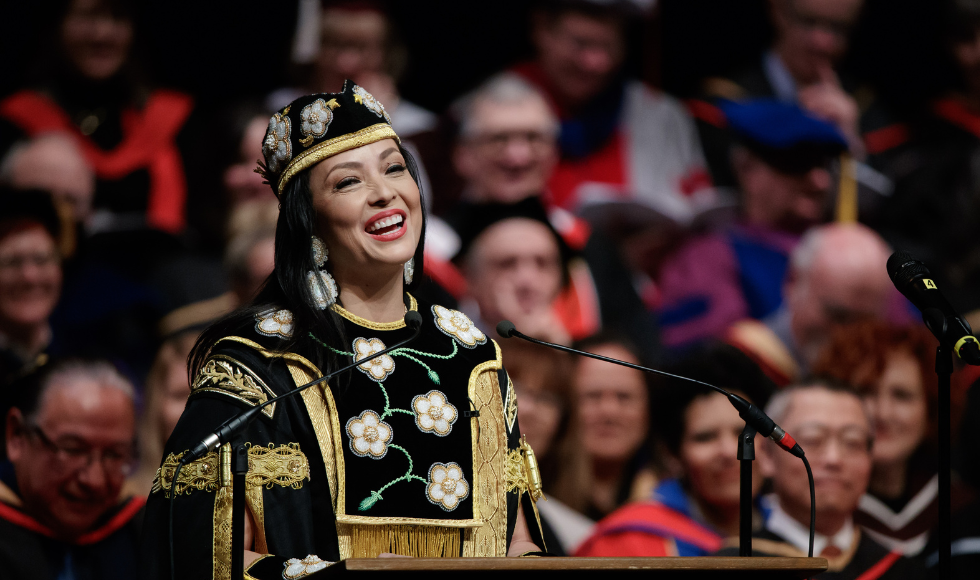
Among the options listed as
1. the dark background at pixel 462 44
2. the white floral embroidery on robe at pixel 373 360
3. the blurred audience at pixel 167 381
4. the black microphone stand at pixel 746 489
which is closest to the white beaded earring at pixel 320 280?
the white floral embroidery on robe at pixel 373 360

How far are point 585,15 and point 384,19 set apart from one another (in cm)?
107

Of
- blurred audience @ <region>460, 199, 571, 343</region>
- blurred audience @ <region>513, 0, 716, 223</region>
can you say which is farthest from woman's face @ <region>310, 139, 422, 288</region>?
blurred audience @ <region>513, 0, 716, 223</region>

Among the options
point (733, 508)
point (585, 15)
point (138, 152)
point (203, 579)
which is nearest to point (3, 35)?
point (138, 152)

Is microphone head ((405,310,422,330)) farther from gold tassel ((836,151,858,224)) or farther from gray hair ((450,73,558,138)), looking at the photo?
gold tassel ((836,151,858,224))

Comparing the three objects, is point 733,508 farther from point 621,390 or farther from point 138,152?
point 138,152

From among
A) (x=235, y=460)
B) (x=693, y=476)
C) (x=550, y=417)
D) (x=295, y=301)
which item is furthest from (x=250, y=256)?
(x=235, y=460)

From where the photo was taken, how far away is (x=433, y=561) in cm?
232

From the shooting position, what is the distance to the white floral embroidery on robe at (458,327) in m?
3.36

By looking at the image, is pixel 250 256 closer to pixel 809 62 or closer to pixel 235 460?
pixel 235 460

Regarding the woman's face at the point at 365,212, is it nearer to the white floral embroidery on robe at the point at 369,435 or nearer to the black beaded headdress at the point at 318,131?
the black beaded headdress at the point at 318,131

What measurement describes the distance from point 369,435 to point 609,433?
2669 mm

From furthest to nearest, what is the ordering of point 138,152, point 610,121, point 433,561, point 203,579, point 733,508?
1. point 610,121
2. point 138,152
3. point 733,508
4. point 203,579
5. point 433,561

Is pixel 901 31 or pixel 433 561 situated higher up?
pixel 901 31

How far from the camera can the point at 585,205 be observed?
6723mm
